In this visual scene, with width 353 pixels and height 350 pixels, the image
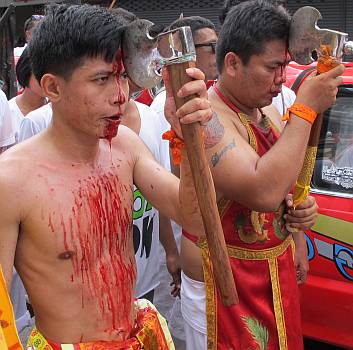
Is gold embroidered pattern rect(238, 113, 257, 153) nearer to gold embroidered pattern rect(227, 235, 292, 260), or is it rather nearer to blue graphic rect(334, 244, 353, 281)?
gold embroidered pattern rect(227, 235, 292, 260)

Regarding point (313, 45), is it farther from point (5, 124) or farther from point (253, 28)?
point (5, 124)

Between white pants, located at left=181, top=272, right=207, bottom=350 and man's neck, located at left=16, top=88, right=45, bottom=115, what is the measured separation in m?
1.98

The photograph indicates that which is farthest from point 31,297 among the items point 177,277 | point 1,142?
point 1,142

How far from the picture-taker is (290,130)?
6.98 feet

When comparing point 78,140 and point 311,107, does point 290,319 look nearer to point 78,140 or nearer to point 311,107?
point 311,107

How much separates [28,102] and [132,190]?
2331 millimetres

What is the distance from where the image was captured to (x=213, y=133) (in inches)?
86.4

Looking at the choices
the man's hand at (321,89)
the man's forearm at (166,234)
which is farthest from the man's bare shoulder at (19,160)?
the man's forearm at (166,234)

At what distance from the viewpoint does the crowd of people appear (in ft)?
5.56

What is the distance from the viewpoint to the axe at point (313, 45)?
2014 mm

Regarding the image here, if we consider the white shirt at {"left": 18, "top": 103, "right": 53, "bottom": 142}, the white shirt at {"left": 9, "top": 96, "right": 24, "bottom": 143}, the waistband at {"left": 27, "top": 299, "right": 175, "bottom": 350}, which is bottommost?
the white shirt at {"left": 9, "top": 96, "right": 24, "bottom": 143}

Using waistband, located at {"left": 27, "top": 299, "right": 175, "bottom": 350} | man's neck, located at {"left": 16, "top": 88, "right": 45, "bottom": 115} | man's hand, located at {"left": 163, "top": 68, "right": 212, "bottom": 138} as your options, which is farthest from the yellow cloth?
man's neck, located at {"left": 16, "top": 88, "right": 45, "bottom": 115}

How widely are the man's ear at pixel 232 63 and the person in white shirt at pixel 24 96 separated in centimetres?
176

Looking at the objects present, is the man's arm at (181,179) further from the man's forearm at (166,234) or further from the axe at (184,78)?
the man's forearm at (166,234)
